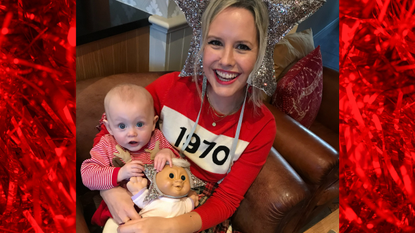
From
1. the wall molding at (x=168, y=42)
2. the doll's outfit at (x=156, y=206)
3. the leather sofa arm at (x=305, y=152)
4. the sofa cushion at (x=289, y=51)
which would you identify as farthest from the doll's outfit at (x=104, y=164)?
the sofa cushion at (x=289, y=51)

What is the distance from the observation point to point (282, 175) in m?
1.08

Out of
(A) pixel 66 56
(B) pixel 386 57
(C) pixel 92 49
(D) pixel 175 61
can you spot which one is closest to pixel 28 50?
(A) pixel 66 56

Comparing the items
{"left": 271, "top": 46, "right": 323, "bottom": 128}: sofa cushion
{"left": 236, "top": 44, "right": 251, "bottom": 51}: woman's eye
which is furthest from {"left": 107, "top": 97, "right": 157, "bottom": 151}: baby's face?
{"left": 271, "top": 46, "right": 323, "bottom": 128}: sofa cushion

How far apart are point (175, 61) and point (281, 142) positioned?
0.89 meters

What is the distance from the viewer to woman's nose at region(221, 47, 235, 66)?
2.92 feet

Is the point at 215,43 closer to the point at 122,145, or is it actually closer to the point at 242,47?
the point at 242,47

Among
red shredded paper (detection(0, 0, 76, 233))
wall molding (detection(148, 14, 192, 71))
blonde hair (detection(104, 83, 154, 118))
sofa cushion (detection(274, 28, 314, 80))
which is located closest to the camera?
red shredded paper (detection(0, 0, 76, 233))

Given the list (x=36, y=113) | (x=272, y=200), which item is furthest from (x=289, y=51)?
(x=36, y=113)

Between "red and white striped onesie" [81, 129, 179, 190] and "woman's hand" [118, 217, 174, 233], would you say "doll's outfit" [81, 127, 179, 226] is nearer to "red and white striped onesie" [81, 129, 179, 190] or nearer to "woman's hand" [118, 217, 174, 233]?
"red and white striped onesie" [81, 129, 179, 190]

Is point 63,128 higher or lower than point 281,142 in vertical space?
higher

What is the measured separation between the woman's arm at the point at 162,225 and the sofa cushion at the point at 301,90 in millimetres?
980

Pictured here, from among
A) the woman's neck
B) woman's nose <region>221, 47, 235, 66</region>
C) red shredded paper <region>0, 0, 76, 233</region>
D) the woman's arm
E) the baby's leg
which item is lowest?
the baby's leg

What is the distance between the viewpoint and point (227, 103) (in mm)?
1101

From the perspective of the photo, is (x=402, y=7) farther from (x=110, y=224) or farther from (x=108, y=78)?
(x=108, y=78)
